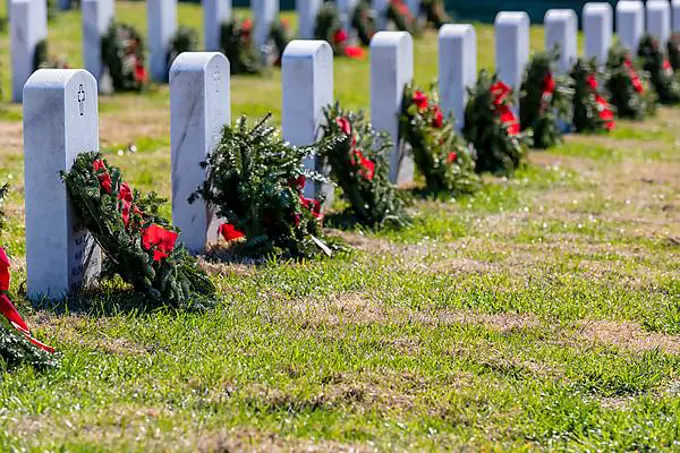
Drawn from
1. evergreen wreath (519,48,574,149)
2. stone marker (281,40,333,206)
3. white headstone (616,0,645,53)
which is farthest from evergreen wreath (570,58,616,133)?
stone marker (281,40,333,206)

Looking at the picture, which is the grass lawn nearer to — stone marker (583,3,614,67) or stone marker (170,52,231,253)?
stone marker (170,52,231,253)

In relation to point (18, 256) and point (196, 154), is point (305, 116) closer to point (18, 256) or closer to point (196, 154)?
point (196, 154)

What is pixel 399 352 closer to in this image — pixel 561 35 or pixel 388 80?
pixel 388 80

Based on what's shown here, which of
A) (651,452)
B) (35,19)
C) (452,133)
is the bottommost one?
(651,452)

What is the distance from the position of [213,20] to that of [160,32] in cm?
105

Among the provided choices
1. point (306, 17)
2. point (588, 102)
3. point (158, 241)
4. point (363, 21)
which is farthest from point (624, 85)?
point (158, 241)

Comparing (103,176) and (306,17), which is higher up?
(306,17)

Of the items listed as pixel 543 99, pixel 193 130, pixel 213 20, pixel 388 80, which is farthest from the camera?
pixel 213 20

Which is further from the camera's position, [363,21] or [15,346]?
[363,21]

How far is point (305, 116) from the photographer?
25.9ft

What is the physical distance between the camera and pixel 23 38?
13.3m

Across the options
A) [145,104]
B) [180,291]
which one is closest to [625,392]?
[180,291]

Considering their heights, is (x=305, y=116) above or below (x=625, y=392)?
above

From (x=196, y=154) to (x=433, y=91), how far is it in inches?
110
